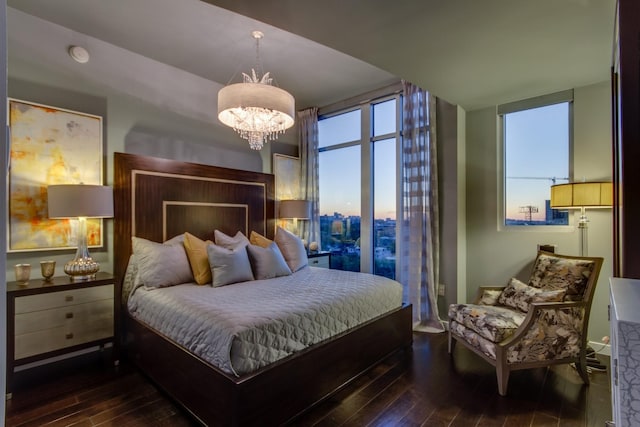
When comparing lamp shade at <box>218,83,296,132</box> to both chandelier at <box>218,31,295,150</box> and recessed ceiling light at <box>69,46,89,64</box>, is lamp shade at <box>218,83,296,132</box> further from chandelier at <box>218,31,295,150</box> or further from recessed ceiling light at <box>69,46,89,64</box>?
recessed ceiling light at <box>69,46,89,64</box>

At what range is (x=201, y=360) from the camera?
1.90 m

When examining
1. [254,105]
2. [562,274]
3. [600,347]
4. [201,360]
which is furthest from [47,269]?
[600,347]

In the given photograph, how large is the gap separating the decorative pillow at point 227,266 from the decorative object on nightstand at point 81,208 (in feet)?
3.17

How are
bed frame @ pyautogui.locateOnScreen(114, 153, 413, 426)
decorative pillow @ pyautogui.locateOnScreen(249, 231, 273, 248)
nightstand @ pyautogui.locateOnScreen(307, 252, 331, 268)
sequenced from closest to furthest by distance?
bed frame @ pyautogui.locateOnScreen(114, 153, 413, 426), decorative pillow @ pyautogui.locateOnScreen(249, 231, 273, 248), nightstand @ pyautogui.locateOnScreen(307, 252, 331, 268)

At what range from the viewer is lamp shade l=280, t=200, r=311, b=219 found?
14.6ft

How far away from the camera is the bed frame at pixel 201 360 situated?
1.80m

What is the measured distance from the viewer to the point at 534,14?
1951 mm

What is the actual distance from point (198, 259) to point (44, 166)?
1.52 meters

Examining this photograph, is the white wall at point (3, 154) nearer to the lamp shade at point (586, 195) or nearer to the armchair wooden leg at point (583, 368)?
the armchair wooden leg at point (583, 368)

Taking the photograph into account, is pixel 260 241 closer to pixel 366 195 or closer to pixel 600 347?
pixel 366 195

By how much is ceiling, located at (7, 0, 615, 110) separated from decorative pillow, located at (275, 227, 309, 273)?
6.53 feet

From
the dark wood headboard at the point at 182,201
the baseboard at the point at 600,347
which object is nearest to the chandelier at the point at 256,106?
the dark wood headboard at the point at 182,201

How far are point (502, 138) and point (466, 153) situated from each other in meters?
0.39

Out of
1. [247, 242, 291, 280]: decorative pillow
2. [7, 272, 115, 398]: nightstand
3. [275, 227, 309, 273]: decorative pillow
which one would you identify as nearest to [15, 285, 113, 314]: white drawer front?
[7, 272, 115, 398]: nightstand
